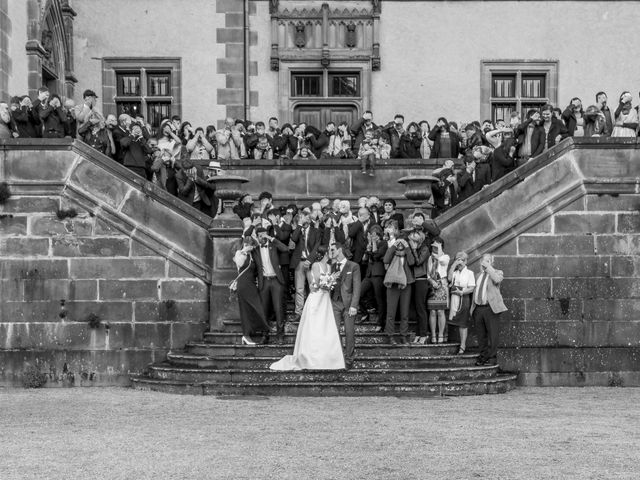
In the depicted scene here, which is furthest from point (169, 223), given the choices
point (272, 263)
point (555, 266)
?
point (555, 266)

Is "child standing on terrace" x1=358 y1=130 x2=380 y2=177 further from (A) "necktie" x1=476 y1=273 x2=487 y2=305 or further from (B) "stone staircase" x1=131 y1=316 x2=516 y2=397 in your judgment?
(B) "stone staircase" x1=131 y1=316 x2=516 y2=397

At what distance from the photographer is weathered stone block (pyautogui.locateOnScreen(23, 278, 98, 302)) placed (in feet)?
55.5

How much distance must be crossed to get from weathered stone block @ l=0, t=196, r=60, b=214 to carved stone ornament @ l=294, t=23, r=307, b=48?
30.6 feet

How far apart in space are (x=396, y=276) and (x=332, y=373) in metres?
1.86

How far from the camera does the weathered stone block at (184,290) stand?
671 inches

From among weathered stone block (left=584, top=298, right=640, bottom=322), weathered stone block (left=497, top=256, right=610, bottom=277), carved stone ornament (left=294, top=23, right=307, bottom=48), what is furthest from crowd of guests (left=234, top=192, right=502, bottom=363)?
carved stone ornament (left=294, top=23, right=307, bottom=48)

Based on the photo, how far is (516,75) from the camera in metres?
24.6

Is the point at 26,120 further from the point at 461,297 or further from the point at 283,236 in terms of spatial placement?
the point at 461,297

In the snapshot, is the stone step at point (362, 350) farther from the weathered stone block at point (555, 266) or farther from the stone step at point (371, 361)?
the weathered stone block at point (555, 266)

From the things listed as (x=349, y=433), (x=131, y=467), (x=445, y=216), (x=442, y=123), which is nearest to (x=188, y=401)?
(x=349, y=433)

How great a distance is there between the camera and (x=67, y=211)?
55.6 ft

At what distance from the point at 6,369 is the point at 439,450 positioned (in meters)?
8.98

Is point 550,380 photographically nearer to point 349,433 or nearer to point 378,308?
point 378,308

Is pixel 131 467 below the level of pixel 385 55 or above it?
below
